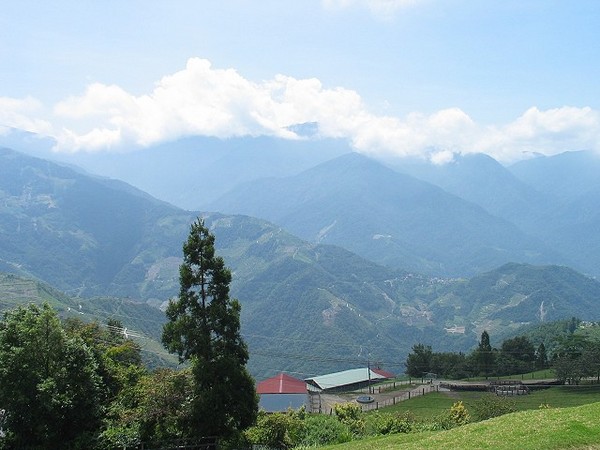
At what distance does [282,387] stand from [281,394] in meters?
2.03

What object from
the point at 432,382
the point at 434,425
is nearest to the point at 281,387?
the point at 432,382

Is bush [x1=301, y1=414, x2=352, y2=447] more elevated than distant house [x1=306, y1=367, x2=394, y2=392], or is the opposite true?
bush [x1=301, y1=414, x2=352, y2=447]

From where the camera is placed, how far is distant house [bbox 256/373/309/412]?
7023 centimetres

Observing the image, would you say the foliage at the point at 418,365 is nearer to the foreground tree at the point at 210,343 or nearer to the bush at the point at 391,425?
the bush at the point at 391,425

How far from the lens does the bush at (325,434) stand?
97.9ft

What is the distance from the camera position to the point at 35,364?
1132 inches

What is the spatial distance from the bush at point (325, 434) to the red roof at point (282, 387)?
138 ft

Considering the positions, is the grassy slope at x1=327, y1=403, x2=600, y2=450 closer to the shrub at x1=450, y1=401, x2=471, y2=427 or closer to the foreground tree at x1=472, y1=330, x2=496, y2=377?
the shrub at x1=450, y1=401, x2=471, y2=427

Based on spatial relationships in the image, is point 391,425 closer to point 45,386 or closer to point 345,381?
point 45,386

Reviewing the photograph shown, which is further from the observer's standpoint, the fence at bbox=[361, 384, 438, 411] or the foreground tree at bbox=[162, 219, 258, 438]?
the fence at bbox=[361, 384, 438, 411]

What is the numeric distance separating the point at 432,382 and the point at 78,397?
78.4 meters

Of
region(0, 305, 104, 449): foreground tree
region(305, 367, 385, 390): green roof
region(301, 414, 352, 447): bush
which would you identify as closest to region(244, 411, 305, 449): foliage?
region(301, 414, 352, 447): bush

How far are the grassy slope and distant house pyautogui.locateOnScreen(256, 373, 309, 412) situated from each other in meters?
46.6

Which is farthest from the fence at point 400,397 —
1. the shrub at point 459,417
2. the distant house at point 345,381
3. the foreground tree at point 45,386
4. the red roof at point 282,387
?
the foreground tree at point 45,386
